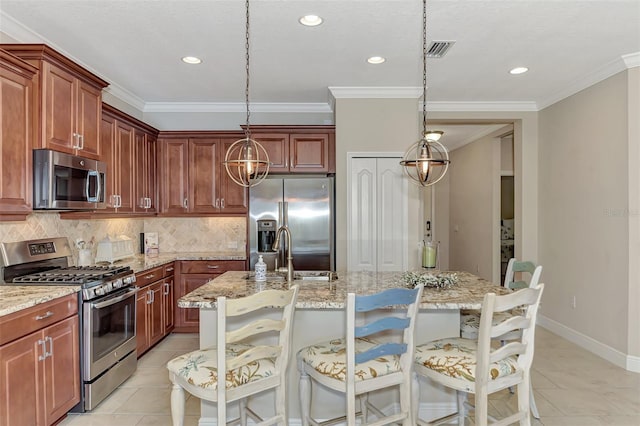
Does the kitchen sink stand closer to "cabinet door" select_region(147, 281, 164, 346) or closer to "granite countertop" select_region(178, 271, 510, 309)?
"granite countertop" select_region(178, 271, 510, 309)

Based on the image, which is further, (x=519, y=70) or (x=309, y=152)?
(x=309, y=152)

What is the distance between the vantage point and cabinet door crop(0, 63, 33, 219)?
258 cm

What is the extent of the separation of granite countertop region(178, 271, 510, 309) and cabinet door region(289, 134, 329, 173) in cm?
191

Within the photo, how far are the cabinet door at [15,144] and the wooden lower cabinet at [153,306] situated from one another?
1316 millimetres

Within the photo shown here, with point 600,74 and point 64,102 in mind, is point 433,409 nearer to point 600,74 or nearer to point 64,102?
point 64,102

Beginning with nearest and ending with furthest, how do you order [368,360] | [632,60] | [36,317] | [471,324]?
[368,360] < [36,317] < [471,324] < [632,60]

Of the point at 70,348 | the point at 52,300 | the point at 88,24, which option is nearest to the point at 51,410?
the point at 70,348

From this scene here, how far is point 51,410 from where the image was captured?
8.47 feet

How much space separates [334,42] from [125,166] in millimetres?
2502

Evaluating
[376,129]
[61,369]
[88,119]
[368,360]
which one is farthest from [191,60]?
[368,360]

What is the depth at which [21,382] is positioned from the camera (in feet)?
7.59

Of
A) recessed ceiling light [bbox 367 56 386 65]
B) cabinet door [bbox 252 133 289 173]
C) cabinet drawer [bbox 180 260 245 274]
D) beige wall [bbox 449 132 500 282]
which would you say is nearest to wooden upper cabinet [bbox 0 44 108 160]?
cabinet drawer [bbox 180 260 245 274]

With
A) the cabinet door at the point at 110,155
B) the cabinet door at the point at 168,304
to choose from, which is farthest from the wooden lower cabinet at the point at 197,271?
the cabinet door at the point at 110,155

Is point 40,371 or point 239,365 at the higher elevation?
point 239,365
